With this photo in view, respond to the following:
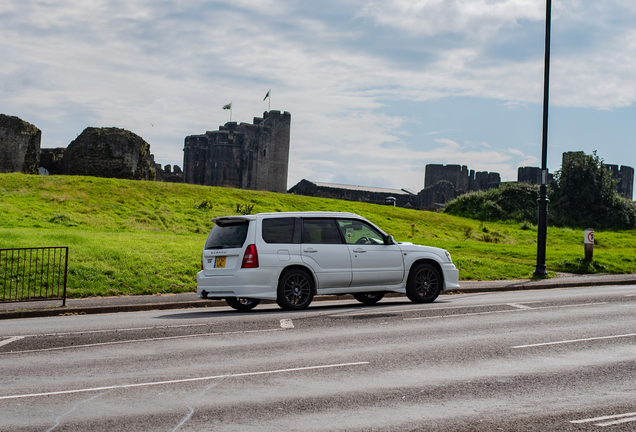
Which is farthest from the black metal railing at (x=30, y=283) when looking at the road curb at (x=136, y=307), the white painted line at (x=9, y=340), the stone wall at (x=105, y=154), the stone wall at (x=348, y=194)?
the stone wall at (x=348, y=194)

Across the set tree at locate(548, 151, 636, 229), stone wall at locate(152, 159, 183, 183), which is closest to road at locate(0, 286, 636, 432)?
tree at locate(548, 151, 636, 229)

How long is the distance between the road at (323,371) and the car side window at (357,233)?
158cm

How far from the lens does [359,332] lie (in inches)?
368

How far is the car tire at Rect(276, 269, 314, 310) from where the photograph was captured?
11.6 m

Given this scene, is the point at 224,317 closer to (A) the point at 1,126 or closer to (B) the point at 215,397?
(B) the point at 215,397

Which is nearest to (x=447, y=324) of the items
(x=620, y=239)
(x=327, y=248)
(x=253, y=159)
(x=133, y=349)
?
(x=327, y=248)

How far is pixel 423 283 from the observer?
12938 millimetres

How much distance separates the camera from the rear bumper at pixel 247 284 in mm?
11234

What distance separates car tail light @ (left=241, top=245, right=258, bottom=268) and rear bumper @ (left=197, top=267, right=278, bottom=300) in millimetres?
96

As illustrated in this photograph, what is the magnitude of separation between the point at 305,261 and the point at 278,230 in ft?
2.56

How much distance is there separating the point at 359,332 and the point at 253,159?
6634 centimetres

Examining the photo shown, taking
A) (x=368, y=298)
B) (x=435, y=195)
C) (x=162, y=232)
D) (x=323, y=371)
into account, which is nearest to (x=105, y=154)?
(x=162, y=232)

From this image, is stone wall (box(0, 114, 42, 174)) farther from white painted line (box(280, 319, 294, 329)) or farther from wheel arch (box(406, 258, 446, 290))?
white painted line (box(280, 319, 294, 329))

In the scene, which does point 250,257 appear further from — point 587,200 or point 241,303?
point 587,200
